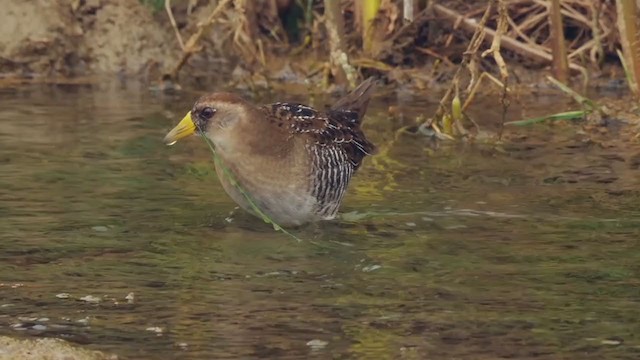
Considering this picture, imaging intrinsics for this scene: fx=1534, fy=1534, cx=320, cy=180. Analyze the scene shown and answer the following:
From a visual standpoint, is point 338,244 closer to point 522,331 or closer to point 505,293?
point 505,293

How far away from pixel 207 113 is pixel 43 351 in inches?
82.9

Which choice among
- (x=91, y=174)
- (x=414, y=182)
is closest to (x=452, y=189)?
(x=414, y=182)

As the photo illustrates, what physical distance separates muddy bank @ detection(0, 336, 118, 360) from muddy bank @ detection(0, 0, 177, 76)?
5884 mm

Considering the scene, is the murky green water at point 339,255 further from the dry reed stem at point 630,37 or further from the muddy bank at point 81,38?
the muddy bank at point 81,38

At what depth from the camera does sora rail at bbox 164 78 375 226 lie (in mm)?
6469

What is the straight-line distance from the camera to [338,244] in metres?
6.34

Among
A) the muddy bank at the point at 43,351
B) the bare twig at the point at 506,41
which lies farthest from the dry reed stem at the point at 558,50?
the muddy bank at the point at 43,351

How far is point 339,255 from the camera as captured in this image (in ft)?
20.1

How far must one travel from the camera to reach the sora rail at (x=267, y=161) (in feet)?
21.2

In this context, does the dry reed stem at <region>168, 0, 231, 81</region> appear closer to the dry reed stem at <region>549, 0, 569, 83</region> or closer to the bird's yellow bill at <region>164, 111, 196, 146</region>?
the dry reed stem at <region>549, 0, 569, 83</region>

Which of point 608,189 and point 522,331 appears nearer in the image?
point 522,331

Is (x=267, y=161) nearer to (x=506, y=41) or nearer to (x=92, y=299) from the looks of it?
(x=92, y=299)

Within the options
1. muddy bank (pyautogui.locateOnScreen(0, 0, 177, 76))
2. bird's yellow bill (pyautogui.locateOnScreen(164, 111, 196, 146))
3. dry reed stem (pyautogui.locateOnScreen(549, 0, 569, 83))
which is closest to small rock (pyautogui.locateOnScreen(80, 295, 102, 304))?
bird's yellow bill (pyautogui.locateOnScreen(164, 111, 196, 146))

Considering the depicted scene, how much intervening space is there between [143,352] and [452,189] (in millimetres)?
2810
